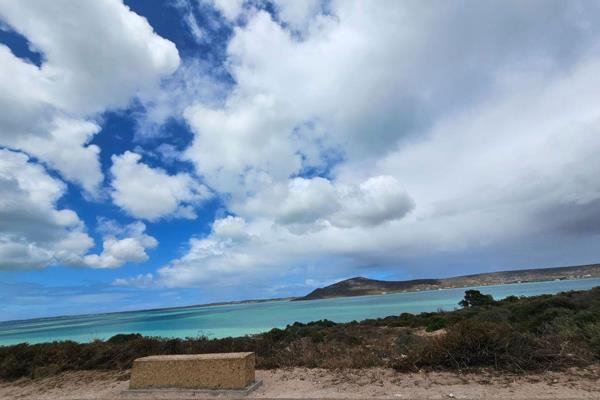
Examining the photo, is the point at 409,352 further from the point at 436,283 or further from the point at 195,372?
the point at 436,283

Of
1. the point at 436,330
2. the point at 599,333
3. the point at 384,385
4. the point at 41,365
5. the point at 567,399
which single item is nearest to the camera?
the point at 567,399

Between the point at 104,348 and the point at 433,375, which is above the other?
the point at 104,348

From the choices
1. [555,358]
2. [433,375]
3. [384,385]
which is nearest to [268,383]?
[384,385]

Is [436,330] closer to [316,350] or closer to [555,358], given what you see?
[316,350]

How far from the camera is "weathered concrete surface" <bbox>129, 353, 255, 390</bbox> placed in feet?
23.4

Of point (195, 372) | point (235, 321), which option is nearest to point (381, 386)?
point (195, 372)

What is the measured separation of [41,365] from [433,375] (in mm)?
9932

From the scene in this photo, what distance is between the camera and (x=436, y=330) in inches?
784

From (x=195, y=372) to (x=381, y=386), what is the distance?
3475mm

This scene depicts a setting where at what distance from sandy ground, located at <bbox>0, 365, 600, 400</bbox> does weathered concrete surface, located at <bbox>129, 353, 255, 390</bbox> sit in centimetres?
31

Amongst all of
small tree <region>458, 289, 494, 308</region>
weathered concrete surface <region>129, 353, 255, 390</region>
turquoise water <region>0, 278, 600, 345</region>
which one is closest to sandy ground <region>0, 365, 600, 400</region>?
weathered concrete surface <region>129, 353, 255, 390</region>

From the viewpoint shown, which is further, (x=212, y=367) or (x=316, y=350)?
(x=316, y=350)

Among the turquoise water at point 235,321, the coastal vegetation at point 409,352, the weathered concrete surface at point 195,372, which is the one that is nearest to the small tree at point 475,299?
the turquoise water at point 235,321

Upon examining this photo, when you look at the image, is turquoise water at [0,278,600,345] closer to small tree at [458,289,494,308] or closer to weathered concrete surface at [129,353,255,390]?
weathered concrete surface at [129,353,255,390]
